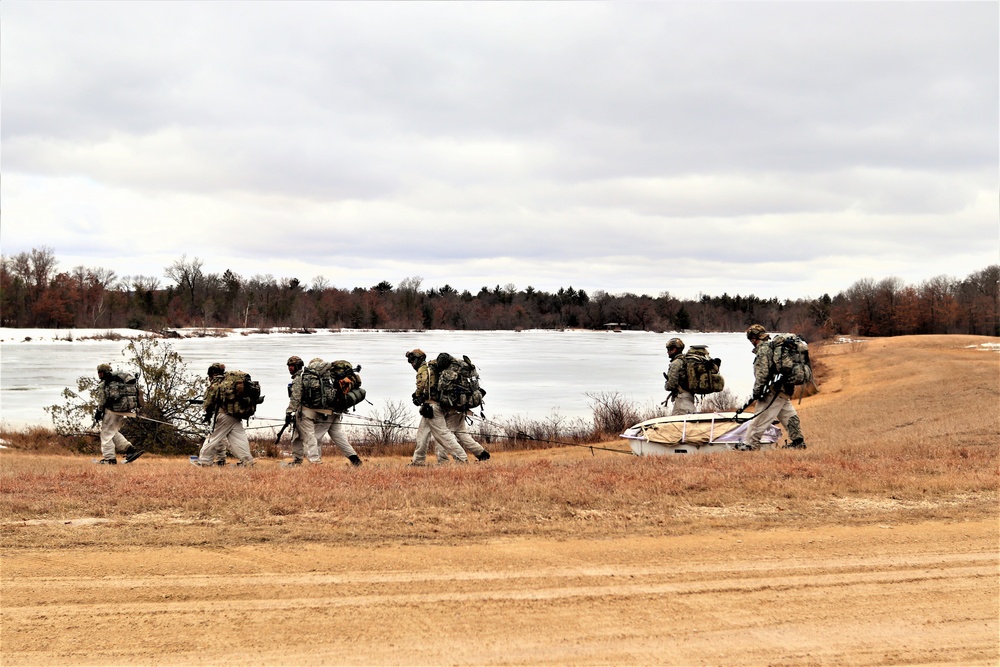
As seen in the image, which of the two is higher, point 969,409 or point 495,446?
point 969,409

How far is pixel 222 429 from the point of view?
12.7 meters

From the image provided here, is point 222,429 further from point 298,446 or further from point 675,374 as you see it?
point 675,374

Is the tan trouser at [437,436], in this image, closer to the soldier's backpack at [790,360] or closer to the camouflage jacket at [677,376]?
the camouflage jacket at [677,376]

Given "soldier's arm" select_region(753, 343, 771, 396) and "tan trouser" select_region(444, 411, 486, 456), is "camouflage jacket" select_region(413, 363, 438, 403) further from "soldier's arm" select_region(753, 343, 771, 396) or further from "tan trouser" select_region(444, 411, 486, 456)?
"soldier's arm" select_region(753, 343, 771, 396)

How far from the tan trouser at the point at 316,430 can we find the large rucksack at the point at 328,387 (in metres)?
0.17

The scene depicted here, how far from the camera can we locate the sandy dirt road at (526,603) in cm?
485

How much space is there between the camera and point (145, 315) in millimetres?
106438

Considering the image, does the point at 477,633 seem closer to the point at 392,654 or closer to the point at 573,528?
the point at 392,654

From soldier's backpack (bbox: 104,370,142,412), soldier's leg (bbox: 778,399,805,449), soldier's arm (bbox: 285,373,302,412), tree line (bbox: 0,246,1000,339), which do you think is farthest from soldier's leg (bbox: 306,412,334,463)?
tree line (bbox: 0,246,1000,339)

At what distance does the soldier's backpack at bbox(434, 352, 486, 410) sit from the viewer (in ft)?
40.4

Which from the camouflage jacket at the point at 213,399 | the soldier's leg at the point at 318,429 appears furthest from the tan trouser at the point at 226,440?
the soldier's leg at the point at 318,429

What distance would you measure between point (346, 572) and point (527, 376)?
1281 inches

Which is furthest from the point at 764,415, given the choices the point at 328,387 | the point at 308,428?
the point at 308,428

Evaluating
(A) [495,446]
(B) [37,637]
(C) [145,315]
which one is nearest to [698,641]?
(B) [37,637]
